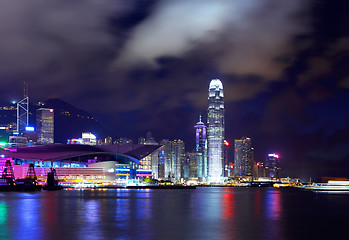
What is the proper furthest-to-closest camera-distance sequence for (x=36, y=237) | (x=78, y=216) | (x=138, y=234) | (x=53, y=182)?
(x=53, y=182)
(x=78, y=216)
(x=138, y=234)
(x=36, y=237)

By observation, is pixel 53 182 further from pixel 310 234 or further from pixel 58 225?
pixel 310 234

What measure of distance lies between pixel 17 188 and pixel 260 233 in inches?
5644

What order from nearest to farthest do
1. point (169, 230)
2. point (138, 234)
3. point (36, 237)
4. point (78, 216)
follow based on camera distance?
point (36, 237) → point (138, 234) → point (169, 230) → point (78, 216)

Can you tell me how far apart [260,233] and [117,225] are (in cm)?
1468

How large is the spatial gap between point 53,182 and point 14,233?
153 m

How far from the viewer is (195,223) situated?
52.2 meters

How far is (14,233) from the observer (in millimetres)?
41031

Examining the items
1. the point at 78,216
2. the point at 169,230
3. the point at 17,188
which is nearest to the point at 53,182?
the point at 17,188

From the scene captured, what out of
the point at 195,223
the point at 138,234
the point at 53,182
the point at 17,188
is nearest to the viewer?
the point at 138,234

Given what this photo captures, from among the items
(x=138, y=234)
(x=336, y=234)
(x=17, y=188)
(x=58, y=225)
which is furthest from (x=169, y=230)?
(x=17, y=188)

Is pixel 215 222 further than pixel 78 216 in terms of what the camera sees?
No

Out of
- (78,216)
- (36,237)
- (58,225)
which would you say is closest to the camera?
(36,237)

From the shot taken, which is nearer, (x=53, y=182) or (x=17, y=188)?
(x=17, y=188)

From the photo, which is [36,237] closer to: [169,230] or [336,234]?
[169,230]
